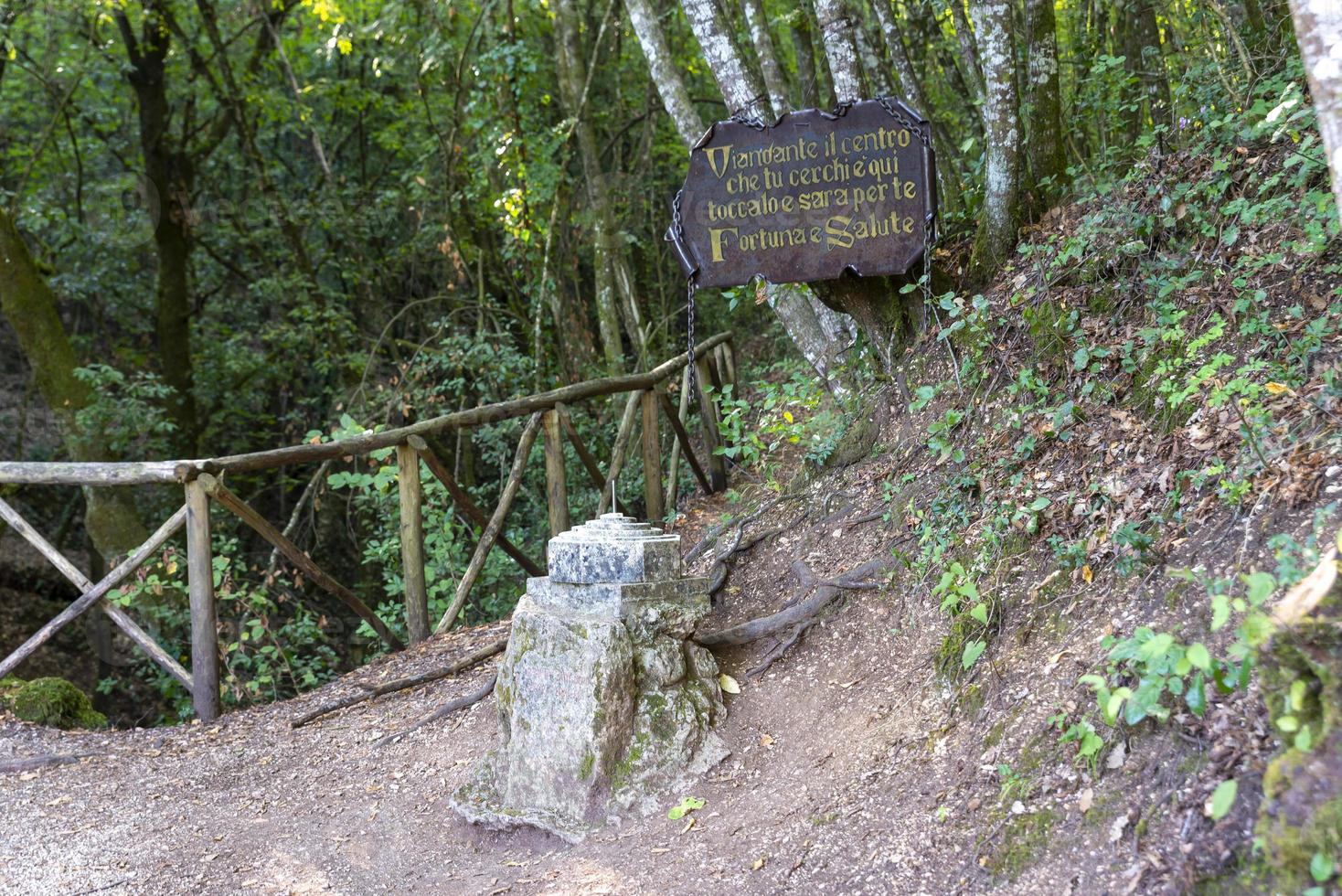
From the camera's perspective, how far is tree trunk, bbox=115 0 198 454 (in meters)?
10.8

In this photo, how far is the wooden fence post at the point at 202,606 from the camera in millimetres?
5594

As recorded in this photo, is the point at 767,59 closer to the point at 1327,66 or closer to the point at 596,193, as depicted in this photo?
the point at 596,193

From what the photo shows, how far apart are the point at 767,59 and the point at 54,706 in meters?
5.60

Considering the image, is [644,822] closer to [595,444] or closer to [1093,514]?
[1093,514]

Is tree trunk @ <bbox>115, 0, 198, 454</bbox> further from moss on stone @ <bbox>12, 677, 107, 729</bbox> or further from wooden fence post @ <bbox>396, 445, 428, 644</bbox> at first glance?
wooden fence post @ <bbox>396, 445, 428, 644</bbox>

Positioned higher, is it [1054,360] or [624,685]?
[1054,360]

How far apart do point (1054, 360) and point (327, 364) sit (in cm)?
810

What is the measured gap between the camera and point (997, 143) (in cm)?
518

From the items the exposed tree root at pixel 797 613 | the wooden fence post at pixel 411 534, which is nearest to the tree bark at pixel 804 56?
the wooden fence post at pixel 411 534

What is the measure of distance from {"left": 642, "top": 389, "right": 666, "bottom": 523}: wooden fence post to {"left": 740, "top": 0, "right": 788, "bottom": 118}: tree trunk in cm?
234

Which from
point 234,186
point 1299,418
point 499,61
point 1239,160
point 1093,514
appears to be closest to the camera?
point 1299,418

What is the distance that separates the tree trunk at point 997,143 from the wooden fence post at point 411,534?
3.42 metres

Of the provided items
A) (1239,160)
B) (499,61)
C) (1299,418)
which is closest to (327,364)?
(499,61)

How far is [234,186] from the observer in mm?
13141
